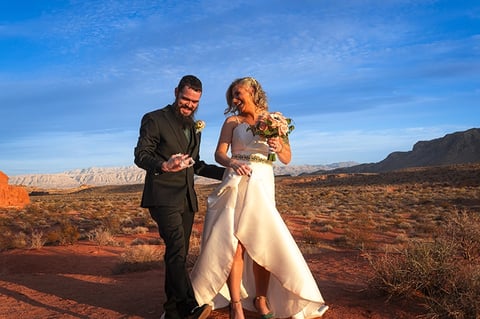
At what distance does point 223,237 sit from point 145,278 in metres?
4.07

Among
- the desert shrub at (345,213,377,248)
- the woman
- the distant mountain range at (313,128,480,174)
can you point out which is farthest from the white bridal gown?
the distant mountain range at (313,128,480,174)

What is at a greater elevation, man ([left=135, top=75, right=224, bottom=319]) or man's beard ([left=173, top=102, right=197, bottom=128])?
man's beard ([left=173, top=102, right=197, bottom=128])

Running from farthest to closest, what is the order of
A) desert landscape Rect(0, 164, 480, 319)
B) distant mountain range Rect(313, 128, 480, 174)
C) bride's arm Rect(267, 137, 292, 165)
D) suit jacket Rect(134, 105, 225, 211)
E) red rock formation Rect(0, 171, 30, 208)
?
distant mountain range Rect(313, 128, 480, 174) < red rock formation Rect(0, 171, 30, 208) < desert landscape Rect(0, 164, 480, 319) < bride's arm Rect(267, 137, 292, 165) < suit jacket Rect(134, 105, 225, 211)

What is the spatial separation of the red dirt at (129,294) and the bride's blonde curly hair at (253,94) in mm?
2232

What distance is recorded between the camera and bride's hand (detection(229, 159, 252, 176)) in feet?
12.9

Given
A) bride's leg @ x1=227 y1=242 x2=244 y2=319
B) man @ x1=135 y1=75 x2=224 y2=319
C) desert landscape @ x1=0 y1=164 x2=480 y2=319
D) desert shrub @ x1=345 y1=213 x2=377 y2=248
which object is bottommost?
desert shrub @ x1=345 y1=213 x2=377 y2=248

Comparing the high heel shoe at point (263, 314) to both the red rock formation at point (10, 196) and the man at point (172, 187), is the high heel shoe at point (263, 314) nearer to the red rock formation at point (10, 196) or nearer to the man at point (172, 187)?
the man at point (172, 187)

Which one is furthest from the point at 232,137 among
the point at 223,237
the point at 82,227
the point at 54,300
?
the point at 82,227

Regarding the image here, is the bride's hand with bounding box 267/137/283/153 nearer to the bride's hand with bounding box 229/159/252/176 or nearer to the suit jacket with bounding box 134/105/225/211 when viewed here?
the bride's hand with bounding box 229/159/252/176

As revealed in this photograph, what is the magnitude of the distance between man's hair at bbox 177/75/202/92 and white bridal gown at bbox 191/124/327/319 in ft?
1.83

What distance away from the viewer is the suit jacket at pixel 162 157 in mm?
3906

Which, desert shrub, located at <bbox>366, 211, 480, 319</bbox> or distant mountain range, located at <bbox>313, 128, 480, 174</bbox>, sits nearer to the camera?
desert shrub, located at <bbox>366, 211, 480, 319</bbox>

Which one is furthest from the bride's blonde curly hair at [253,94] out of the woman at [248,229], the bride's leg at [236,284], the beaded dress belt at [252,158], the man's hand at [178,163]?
the bride's leg at [236,284]

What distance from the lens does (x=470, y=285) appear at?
4.20 metres
